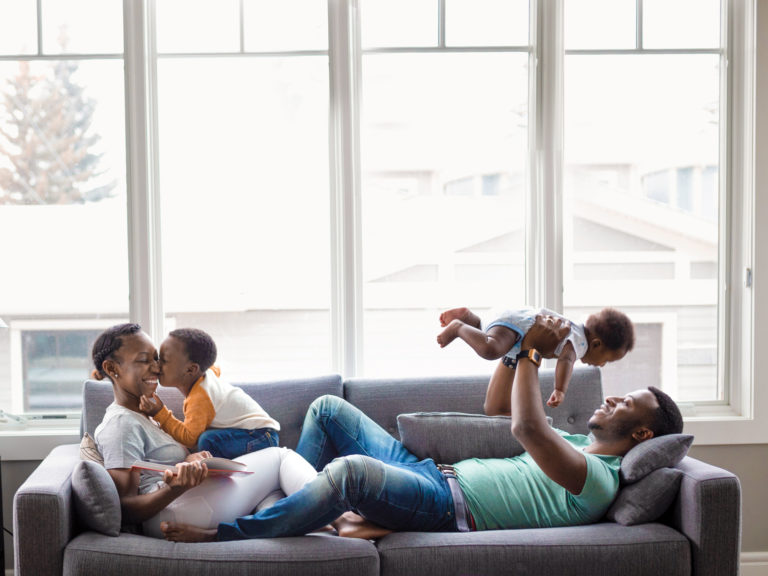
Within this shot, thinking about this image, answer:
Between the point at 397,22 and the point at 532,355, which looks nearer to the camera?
the point at 532,355

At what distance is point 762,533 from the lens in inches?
127

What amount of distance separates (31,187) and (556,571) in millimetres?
2536

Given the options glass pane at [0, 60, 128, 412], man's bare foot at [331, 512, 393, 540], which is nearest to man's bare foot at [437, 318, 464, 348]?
man's bare foot at [331, 512, 393, 540]

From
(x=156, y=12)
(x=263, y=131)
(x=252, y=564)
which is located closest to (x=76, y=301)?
(x=263, y=131)

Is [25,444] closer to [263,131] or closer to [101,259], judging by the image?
[101,259]

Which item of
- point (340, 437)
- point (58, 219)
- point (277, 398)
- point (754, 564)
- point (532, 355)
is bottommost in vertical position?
point (754, 564)

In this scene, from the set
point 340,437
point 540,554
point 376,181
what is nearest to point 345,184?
point 376,181

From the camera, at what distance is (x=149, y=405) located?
7.75ft

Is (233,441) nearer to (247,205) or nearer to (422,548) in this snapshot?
(422,548)

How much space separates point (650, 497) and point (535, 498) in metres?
0.35

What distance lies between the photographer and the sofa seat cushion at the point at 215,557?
2047mm

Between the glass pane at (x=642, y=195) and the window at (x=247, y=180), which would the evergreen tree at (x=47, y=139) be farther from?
the glass pane at (x=642, y=195)

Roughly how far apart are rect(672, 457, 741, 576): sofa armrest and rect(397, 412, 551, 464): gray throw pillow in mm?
647

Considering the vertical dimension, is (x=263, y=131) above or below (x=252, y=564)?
above
